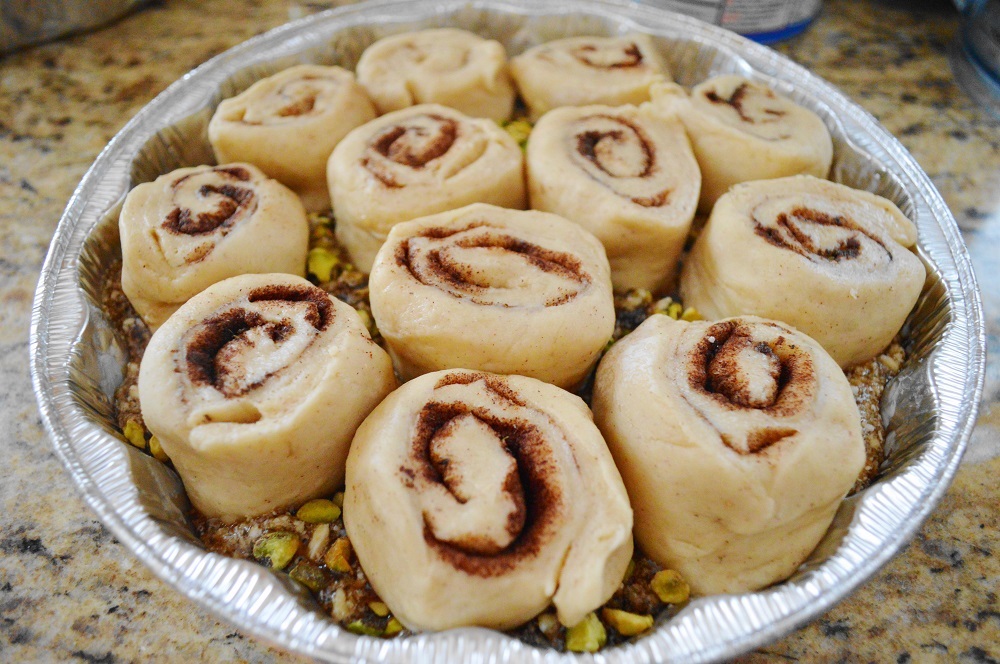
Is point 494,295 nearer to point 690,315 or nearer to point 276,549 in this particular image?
point 690,315

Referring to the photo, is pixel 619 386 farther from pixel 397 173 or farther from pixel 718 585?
pixel 397 173

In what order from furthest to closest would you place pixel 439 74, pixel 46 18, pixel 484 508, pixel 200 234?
pixel 46 18, pixel 439 74, pixel 200 234, pixel 484 508

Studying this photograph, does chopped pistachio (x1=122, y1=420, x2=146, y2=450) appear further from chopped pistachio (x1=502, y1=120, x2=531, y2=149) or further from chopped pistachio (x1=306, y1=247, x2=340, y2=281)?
chopped pistachio (x1=502, y1=120, x2=531, y2=149)

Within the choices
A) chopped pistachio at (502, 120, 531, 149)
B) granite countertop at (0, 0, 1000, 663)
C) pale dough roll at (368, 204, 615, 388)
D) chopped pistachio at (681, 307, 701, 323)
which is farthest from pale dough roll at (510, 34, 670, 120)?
granite countertop at (0, 0, 1000, 663)

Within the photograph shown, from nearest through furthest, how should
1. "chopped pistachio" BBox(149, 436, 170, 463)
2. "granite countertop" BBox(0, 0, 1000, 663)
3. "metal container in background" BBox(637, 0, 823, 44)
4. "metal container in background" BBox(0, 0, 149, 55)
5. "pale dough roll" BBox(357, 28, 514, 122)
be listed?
"granite countertop" BBox(0, 0, 1000, 663), "chopped pistachio" BBox(149, 436, 170, 463), "pale dough roll" BBox(357, 28, 514, 122), "metal container in background" BBox(637, 0, 823, 44), "metal container in background" BBox(0, 0, 149, 55)

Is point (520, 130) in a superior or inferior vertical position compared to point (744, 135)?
inferior

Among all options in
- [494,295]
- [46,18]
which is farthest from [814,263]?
[46,18]
